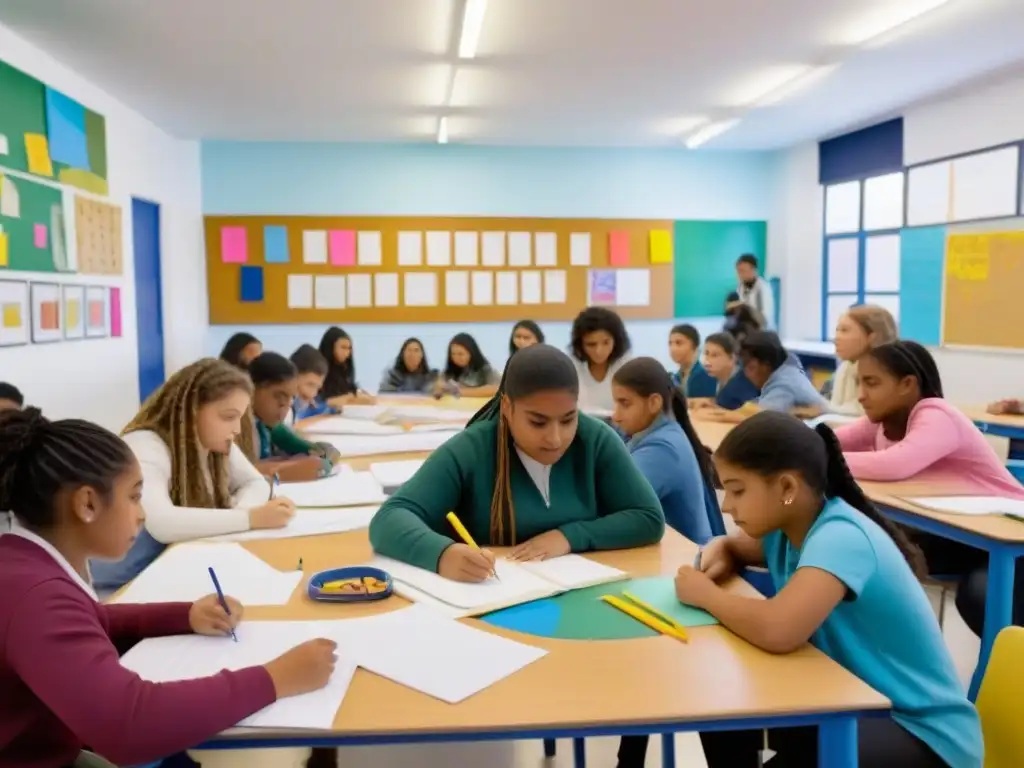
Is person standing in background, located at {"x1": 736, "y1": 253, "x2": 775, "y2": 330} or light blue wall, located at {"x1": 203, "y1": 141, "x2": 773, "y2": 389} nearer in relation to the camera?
light blue wall, located at {"x1": 203, "y1": 141, "x2": 773, "y2": 389}

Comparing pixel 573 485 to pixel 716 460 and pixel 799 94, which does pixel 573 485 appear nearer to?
pixel 716 460

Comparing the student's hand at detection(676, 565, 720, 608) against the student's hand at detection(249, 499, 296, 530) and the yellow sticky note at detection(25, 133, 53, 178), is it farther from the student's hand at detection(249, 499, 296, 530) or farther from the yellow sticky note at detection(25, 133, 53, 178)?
the yellow sticky note at detection(25, 133, 53, 178)

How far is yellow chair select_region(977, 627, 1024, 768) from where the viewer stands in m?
1.28

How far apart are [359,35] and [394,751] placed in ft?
12.7

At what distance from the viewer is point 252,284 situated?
815 centimetres

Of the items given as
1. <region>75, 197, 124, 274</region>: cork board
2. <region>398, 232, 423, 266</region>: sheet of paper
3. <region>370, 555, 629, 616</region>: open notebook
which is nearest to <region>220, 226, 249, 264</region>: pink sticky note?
<region>398, 232, 423, 266</region>: sheet of paper

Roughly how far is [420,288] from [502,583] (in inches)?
272

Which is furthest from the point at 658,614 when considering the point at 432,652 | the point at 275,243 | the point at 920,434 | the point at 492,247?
the point at 275,243

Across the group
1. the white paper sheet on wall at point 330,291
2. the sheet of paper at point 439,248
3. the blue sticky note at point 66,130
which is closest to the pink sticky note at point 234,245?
the white paper sheet on wall at point 330,291

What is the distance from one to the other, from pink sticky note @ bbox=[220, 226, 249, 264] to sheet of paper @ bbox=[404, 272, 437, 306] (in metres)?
1.51

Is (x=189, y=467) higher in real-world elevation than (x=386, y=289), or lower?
lower

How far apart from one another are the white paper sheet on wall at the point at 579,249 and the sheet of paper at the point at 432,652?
7321 mm

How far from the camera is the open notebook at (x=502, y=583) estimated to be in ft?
4.90

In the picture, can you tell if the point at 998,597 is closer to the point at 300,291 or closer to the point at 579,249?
the point at 579,249
